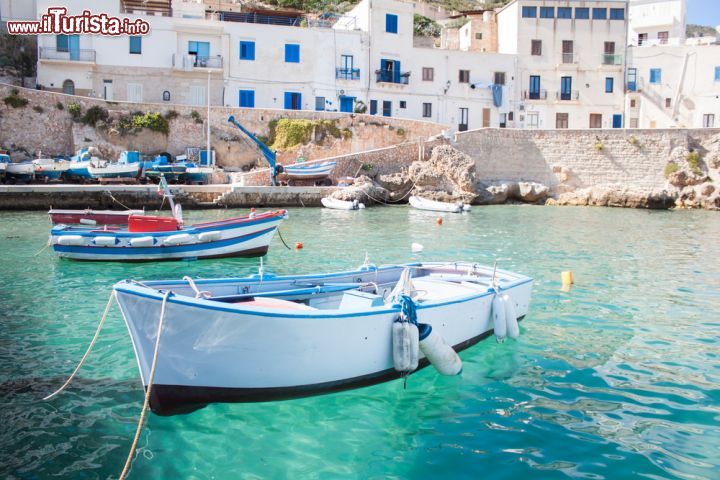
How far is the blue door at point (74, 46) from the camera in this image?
3769 cm

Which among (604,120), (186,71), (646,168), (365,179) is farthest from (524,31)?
(186,71)

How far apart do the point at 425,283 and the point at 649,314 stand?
398 cm

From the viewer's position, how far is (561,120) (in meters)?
46.1

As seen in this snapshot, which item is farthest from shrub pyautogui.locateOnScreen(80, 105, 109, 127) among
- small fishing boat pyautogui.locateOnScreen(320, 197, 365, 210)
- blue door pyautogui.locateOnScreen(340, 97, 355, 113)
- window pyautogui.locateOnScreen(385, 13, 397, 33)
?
window pyautogui.locateOnScreen(385, 13, 397, 33)

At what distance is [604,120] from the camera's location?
46250mm

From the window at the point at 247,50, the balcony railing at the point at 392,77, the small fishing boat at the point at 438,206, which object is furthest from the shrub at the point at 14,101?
the balcony railing at the point at 392,77

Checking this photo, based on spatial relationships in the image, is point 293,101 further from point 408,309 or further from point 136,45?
point 408,309

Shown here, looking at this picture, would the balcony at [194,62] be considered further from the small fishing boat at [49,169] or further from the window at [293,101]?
the small fishing boat at [49,169]

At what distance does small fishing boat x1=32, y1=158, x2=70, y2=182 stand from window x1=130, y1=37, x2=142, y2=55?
1057cm

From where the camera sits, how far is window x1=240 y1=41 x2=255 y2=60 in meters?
40.4

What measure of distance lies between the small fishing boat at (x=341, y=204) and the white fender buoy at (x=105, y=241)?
16.1m

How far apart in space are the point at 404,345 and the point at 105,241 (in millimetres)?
10686

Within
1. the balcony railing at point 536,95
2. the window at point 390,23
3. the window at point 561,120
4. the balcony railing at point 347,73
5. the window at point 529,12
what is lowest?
the window at point 561,120

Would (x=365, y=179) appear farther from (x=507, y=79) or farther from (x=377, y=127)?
(x=507, y=79)
